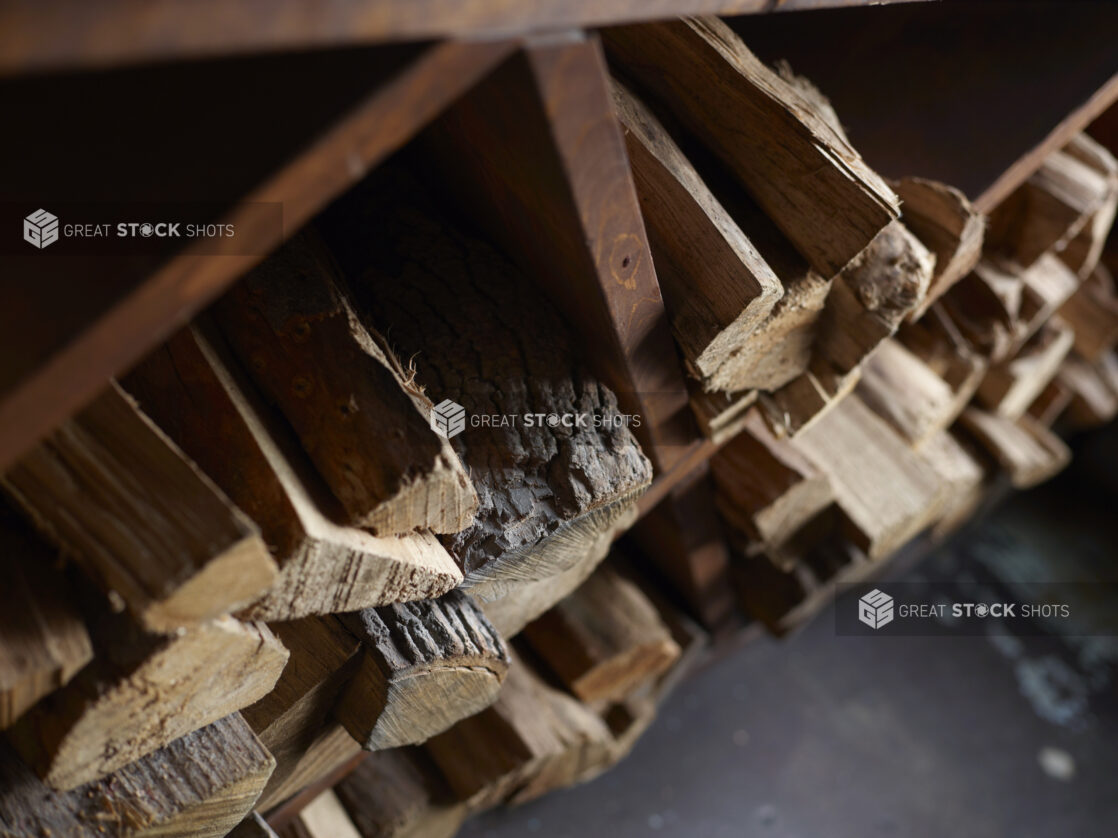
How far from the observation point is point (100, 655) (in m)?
0.95

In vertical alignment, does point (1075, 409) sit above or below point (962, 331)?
below

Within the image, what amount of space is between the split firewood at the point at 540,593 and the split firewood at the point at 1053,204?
1.35 meters

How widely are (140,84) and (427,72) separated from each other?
0.29 meters

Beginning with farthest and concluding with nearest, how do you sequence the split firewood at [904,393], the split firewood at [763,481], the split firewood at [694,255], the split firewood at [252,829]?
the split firewood at [904,393], the split firewood at [763,481], the split firewood at [252,829], the split firewood at [694,255]

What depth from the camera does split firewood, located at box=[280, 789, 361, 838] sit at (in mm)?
1780

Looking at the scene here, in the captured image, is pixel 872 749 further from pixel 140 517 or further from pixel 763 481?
pixel 140 517

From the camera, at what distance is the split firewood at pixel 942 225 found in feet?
4.99

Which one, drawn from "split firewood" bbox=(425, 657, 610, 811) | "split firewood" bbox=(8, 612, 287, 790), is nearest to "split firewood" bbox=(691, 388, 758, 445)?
"split firewood" bbox=(8, 612, 287, 790)

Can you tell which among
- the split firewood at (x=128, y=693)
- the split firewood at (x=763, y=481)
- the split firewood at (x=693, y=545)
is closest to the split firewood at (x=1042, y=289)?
the split firewood at (x=763, y=481)

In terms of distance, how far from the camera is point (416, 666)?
126 centimetres

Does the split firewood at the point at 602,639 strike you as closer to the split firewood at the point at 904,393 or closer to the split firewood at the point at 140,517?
the split firewood at the point at 904,393

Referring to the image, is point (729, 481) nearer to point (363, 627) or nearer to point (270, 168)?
point (363, 627)

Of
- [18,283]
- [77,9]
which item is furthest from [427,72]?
[18,283]

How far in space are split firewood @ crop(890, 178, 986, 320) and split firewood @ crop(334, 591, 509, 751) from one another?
2.93ft
